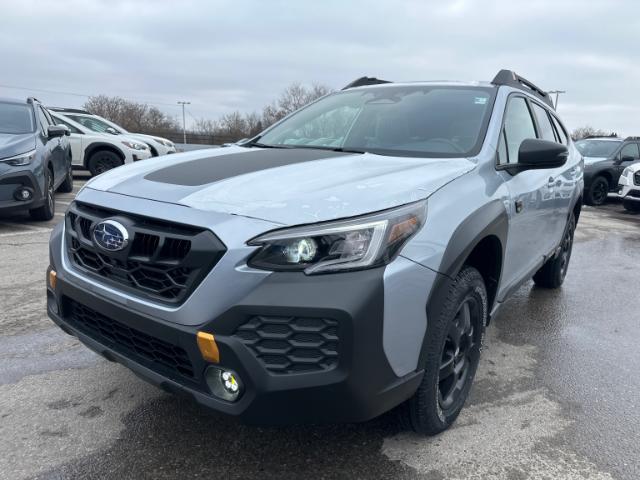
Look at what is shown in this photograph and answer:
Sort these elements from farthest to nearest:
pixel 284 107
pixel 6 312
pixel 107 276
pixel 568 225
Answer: pixel 284 107
pixel 568 225
pixel 6 312
pixel 107 276

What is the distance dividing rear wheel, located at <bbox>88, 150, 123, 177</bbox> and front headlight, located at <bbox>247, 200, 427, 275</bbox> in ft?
36.6

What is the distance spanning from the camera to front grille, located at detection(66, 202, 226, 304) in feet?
6.14

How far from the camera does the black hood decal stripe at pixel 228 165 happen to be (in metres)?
2.33

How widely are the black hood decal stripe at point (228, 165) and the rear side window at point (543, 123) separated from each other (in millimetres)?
2024

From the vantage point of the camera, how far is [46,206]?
7.03 metres

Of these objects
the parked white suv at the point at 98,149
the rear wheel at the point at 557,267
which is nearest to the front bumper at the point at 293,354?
the rear wheel at the point at 557,267

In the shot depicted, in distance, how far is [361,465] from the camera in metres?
2.24

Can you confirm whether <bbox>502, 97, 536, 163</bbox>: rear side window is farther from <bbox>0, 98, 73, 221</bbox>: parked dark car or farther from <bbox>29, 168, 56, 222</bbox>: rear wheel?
<bbox>29, 168, 56, 222</bbox>: rear wheel

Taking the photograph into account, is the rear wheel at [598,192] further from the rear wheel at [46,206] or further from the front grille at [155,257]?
the front grille at [155,257]

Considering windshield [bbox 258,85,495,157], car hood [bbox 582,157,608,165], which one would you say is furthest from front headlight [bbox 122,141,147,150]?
car hood [bbox 582,157,608,165]

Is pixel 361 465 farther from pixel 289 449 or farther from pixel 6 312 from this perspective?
pixel 6 312

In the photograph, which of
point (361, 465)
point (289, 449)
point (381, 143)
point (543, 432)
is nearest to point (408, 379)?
point (361, 465)

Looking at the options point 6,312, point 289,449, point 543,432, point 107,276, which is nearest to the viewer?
point 107,276

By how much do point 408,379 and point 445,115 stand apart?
180 centimetres
